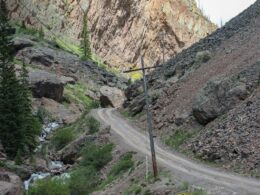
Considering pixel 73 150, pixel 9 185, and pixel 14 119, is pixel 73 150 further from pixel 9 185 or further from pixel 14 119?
pixel 9 185

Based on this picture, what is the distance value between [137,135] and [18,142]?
13.5 metres

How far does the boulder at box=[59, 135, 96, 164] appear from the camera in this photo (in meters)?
A: 53.5

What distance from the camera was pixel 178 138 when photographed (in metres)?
48.3

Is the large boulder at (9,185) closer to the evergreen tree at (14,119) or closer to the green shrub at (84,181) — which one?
the green shrub at (84,181)

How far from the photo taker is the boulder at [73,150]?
5347 cm

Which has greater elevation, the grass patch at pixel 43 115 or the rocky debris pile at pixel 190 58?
the rocky debris pile at pixel 190 58

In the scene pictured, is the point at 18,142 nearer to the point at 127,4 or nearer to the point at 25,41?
the point at 25,41

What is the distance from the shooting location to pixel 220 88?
47.9 m

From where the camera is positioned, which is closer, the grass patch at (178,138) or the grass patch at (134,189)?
the grass patch at (134,189)

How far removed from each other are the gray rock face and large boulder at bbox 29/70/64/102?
4438 centimetres

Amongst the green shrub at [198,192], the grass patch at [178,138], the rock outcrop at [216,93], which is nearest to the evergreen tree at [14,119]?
the rock outcrop at [216,93]

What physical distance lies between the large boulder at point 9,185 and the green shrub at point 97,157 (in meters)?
9.00

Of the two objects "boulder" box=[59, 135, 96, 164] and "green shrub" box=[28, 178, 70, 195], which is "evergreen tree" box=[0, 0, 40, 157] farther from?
"green shrub" box=[28, 178, 70, 195]

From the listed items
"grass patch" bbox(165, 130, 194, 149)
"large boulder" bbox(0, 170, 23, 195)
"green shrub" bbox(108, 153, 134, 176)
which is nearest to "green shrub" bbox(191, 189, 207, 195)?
"green shrub" bbox(108, 153, 134, 176)
